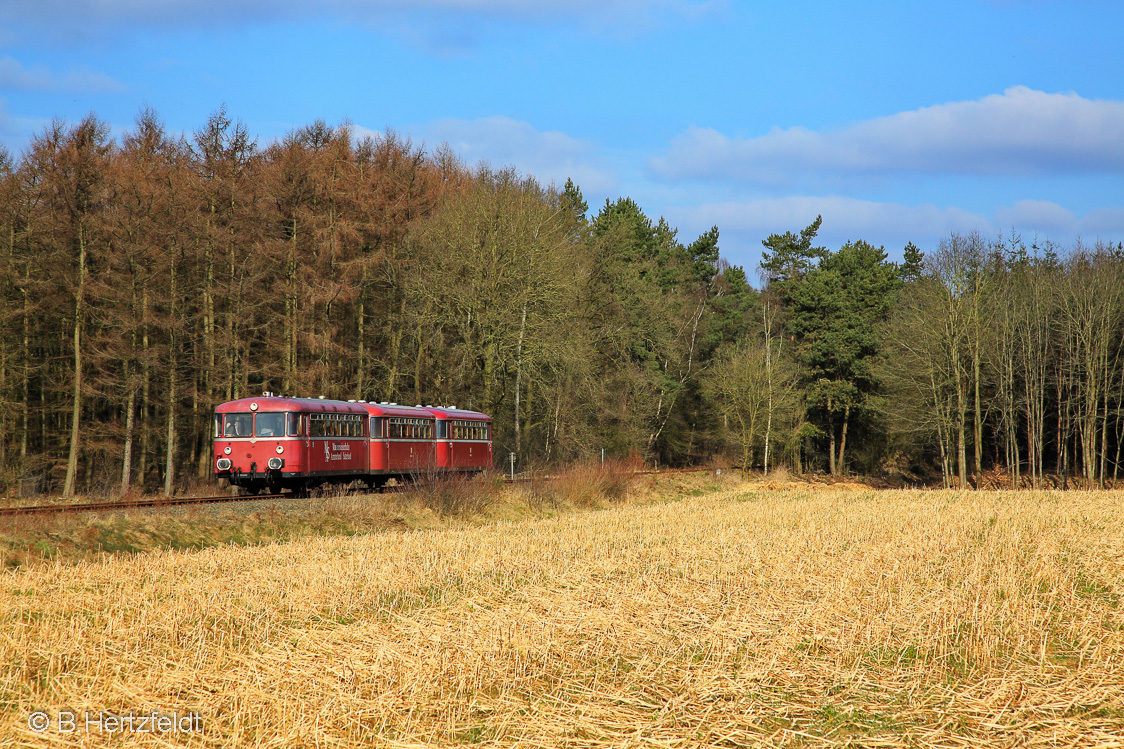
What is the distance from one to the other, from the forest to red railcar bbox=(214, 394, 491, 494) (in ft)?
10.3

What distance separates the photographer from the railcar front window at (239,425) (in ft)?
83.3

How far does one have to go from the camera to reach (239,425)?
25.5m

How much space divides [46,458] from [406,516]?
1832cm

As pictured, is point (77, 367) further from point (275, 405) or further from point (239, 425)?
point (275, 405)

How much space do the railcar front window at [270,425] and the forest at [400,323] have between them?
3.64 metres

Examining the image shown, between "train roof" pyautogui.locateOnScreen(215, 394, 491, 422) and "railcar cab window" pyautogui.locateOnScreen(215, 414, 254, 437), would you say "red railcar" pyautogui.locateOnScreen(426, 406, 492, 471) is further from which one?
"railcar cab window" pyautogui.locateOnScreen(215, 414, 254, 437)

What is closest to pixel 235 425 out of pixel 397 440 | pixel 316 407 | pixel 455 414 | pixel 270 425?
pixel 270 425

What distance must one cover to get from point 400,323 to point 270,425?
14679mm

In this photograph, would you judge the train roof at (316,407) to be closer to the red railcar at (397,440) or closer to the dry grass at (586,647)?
the red railcar at (397,440)

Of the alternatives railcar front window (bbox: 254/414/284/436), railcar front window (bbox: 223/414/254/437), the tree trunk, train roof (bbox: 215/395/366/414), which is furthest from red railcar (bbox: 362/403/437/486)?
the tree trunk

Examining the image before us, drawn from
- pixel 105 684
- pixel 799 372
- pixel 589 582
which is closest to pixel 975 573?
pixel 589 582

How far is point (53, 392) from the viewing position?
33.8 m

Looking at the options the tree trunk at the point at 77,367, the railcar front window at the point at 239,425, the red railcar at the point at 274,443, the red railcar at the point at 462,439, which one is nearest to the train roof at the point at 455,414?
the red railcar at the point at 462,439

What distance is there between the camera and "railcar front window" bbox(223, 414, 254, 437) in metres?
25.4
